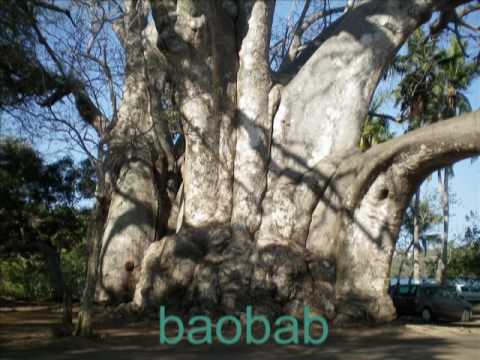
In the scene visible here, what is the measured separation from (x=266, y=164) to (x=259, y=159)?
0.25 metres

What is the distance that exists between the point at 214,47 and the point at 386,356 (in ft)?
22.9

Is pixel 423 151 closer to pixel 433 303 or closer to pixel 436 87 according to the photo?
pixel 433 303

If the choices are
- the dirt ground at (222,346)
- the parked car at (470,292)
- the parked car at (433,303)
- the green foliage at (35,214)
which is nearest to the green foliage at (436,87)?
the parked car at (470,292)

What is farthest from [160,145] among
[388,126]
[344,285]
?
[388,126]

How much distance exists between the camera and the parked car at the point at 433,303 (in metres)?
17.4

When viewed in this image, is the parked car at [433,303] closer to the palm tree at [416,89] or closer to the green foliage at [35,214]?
the palm tree at [416,89]

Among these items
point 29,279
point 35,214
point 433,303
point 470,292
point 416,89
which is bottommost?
point 433,303

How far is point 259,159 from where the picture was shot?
1260 cm

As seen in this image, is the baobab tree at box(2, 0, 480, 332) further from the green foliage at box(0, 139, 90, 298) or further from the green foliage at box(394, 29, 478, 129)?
the green foliage at box(394, 29, 478, 129)

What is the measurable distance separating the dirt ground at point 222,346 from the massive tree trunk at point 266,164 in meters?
0.94

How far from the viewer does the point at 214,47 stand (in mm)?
12445

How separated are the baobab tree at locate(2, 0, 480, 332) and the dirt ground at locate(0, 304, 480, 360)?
95cm

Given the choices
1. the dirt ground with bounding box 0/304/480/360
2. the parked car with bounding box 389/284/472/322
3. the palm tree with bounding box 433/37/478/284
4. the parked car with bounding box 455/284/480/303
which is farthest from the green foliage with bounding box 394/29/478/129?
the dirt ground with bounding box 0/304/480/360

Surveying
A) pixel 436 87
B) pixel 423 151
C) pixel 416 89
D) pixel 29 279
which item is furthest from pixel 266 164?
pixel 436 87
